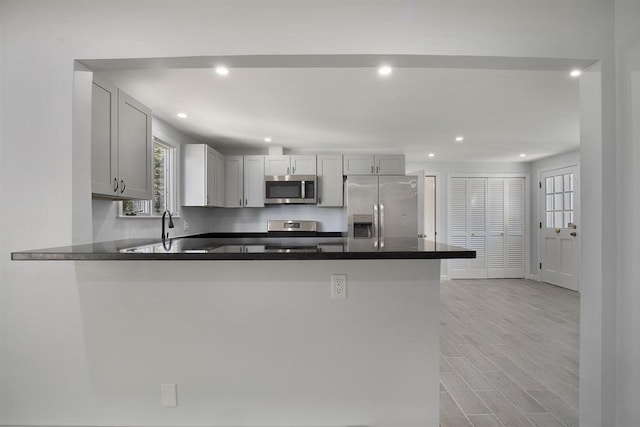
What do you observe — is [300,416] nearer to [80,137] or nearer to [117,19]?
[80,137]

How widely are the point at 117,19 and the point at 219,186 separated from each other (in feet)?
10.2

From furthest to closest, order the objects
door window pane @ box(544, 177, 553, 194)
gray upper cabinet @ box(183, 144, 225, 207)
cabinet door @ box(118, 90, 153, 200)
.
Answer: door window pane @ box(544, 177, 553, 194) < gray upper cabinet @ box(183, 144, 225, 207) < cabinet door @ box(118, 90, 153, 200)

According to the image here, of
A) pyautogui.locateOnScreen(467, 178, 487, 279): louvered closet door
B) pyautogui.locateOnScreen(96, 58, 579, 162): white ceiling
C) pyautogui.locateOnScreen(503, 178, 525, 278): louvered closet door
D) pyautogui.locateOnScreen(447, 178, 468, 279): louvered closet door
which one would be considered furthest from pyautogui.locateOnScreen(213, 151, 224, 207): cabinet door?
pyautogui.locateOnScreen(503, 178, 525, 278): louvered closet door

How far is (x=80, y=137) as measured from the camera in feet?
5.74

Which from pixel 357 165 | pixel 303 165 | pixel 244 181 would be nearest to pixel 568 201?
pixel 357 165

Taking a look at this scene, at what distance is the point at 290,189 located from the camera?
4.93 metres

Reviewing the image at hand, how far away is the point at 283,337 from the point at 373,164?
12.4 ft

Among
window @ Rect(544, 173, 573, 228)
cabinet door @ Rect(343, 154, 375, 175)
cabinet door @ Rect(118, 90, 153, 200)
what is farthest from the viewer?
window @ Rect(544, 173, 573, 228)

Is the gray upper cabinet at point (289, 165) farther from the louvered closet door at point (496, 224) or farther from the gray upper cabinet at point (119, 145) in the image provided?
the louvered closet door at point (496, 224)

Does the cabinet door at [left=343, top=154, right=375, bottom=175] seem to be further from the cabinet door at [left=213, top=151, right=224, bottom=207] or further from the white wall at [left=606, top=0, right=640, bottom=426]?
the white wall at [left=606, top=0, right=640, bottom=426]

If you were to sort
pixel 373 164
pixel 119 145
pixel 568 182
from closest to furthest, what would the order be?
pixel 119 145, pixel 373 164, pixel 568 182

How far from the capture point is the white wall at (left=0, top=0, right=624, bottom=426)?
169 cm

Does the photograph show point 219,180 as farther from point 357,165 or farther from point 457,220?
point 457,220

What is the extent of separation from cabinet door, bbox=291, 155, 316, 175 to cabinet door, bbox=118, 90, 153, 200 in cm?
255
